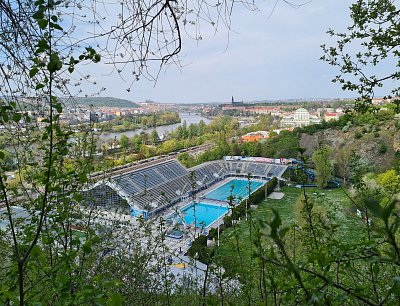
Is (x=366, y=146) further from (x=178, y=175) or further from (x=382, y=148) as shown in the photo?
(x=178, y=175)

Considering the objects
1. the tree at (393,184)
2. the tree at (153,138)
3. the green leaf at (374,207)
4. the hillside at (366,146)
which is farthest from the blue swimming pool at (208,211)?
the tree at (153,138)

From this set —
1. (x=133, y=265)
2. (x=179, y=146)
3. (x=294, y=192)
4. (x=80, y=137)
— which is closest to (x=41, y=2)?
(x=80, y=137)

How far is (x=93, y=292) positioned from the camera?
1032 millimetres

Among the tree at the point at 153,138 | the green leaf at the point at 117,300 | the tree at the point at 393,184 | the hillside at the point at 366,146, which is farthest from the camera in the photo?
the tree at the point at 153,138

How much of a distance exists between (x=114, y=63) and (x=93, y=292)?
873 mm

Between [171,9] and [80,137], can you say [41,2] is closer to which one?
[171,9]

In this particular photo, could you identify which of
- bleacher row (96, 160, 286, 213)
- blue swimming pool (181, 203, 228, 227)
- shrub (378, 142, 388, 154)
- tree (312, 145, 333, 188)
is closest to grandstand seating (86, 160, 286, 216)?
bleacher row (96, 160, 286, 213)

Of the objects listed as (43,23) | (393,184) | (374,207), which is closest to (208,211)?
(393,184)

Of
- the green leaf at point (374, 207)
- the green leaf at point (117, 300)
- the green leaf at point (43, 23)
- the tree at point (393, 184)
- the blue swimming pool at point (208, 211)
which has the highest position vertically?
the green leaf at point (43, 23)

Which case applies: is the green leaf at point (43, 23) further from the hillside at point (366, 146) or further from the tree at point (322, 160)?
the hillside at point (366, 146)

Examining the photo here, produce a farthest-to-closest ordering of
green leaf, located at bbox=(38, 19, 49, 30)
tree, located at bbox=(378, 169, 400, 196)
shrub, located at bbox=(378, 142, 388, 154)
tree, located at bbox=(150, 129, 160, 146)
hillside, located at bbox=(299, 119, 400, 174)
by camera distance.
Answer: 1. tree, located at bbox=(150, 129, 160, 146)
2. shrub, located at bbox=(378, 142, 388, 154)
3. hillside, located at bbox=(299, 119, 400, 174)
4. tree, located at bbox=(378, 169, 400, 196)
5. green leaf, located at bbox=(38, 19, 49, 30)

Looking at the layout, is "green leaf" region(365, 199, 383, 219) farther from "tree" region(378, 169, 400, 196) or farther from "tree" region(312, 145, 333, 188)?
"tree" region(312, 145, 333, 188)

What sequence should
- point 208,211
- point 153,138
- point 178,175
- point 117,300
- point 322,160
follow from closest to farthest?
point 117,300, point 322,160, point 208,211, point 178,175, point 153,138

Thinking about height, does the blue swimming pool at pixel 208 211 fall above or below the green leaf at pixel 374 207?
below
